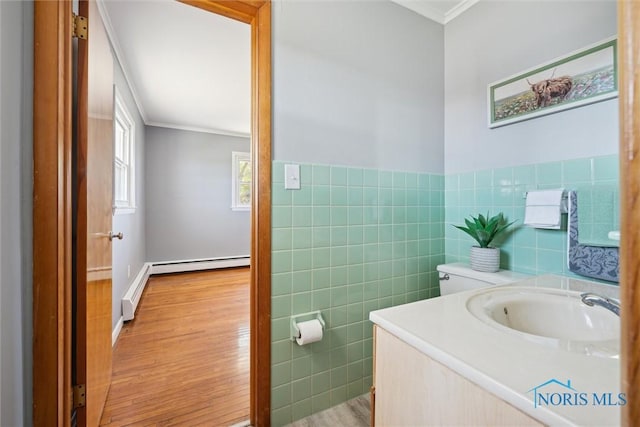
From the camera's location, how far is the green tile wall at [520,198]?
4.26 ft

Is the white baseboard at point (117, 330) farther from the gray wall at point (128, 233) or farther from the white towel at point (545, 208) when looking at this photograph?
the white towel at point (545, 208)

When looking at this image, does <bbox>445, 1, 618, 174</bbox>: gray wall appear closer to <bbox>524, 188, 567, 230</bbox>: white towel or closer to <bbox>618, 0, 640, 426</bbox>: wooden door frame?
<bbox>524, 188, 567, 230</bbox>: white towel

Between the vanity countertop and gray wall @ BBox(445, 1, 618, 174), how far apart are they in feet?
3.72

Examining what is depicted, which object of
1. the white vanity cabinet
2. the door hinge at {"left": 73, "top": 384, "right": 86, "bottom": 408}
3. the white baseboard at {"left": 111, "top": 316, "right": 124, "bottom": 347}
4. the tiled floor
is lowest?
the tiled floor

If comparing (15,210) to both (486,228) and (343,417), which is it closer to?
(343,417)

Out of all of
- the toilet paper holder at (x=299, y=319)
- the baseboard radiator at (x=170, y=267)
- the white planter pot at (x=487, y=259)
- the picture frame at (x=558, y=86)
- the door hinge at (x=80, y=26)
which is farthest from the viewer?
the baseboard radiator at (x=170, y=267)

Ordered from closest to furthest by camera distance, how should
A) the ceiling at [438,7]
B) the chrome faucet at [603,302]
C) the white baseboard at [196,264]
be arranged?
the chrome faucet at [603,302]
the ceiling at [438,7]
the white baseboard at [196,264]

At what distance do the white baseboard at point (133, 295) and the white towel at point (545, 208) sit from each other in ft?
10.4

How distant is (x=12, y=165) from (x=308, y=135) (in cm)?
111

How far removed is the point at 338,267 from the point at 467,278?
2.44 ft

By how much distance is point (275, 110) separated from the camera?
55.0 inches

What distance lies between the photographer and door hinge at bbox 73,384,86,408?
1.11 m

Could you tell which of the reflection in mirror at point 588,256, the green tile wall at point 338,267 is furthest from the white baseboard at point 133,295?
the reflection in mirror at point 588,256

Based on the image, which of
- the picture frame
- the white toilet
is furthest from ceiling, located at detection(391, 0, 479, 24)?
the white toilet
